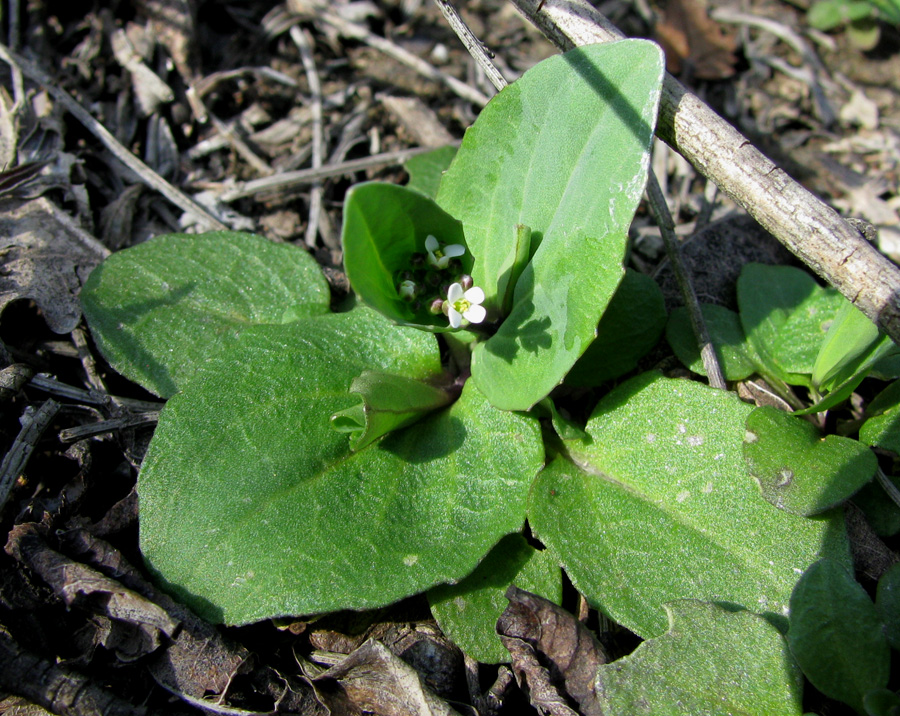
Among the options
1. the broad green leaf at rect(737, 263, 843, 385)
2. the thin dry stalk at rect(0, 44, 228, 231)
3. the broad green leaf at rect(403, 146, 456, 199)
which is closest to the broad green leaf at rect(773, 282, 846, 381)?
the broad green leaf at rect(737, 263, 843, 385)

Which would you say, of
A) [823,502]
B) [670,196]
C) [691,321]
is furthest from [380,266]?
[670,196]

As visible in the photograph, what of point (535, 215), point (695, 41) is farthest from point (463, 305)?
point (695, 41)

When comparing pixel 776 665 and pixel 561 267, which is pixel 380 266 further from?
pixel 776 665

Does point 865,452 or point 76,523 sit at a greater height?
point 865,452

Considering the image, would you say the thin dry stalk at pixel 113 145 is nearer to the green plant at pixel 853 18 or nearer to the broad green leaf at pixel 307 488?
the broad green leaf at pixel 307 488

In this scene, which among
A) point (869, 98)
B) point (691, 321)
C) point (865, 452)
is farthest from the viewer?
point (869, 98)

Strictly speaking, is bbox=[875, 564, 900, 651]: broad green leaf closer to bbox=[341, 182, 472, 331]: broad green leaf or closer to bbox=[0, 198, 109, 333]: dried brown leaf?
bbox=[341, 182, 472, 331]: broad green leaf
